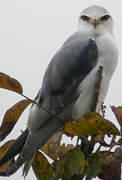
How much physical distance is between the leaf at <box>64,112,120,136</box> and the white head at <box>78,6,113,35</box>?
222cm

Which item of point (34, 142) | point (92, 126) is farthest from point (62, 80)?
point (92, 126)

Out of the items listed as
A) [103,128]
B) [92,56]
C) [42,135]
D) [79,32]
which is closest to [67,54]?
[92,56]

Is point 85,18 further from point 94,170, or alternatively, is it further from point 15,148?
point 94,170

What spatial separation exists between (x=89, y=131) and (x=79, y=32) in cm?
229

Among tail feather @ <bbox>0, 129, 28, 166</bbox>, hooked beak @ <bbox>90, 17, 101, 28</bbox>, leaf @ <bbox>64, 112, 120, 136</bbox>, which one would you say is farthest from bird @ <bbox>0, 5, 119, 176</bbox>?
leaf @ <bbox>64, 112, 120, 136</bbox>

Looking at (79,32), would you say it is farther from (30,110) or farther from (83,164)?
(83,164)

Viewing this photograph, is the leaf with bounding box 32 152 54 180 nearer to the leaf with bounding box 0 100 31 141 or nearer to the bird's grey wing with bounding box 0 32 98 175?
the leaf with bounding box 0 100 31 141

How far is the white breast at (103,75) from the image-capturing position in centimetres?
402

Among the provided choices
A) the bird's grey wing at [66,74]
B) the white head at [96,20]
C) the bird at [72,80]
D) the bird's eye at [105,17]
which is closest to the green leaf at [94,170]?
the bird at [72,80]

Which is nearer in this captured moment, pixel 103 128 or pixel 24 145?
→ pixel 103 128

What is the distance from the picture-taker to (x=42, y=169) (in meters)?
2.59

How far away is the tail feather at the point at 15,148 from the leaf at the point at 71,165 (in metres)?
0.66

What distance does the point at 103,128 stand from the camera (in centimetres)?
235

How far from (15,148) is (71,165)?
0.99 meters
